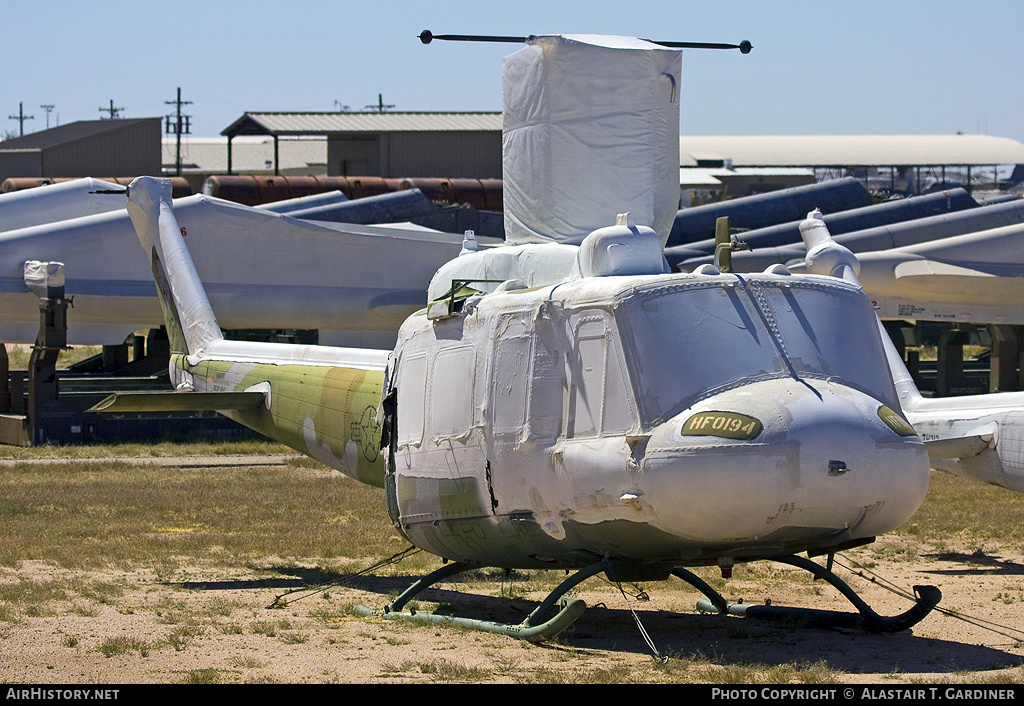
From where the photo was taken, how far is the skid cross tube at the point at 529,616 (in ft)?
24.6

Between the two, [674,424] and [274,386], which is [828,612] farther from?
[274,386]

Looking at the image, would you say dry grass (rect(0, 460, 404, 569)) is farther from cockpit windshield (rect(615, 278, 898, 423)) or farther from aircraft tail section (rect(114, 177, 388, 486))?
cockpit windshield (rect(615, 278, 898, 423))

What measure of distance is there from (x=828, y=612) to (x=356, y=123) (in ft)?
169

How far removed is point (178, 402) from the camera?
37.9ft

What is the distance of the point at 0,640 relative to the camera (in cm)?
782

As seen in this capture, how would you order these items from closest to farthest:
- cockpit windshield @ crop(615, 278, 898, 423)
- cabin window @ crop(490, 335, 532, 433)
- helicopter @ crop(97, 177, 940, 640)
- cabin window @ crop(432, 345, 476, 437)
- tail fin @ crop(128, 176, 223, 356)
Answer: helicopter @ crop(97, 177, 940, 640), cockpit windshield @ crop(615, 278, 898, 423), cabin window @ crop(490, 335, 532, 433), cabin window @ crop(432, 345, 476, 437), tail fin @ crop(128, 176, 223, 356)

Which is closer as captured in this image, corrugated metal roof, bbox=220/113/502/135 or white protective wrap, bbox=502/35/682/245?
white protective wrap, bbox=502/35/682/245

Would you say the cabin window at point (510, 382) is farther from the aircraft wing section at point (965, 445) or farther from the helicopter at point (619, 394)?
A: the aircraft wing section at point (965, 445)

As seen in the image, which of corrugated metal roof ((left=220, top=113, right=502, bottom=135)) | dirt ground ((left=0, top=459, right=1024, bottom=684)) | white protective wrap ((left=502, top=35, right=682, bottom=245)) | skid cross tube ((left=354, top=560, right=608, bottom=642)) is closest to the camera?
dirt ground ((left=0, top=459, right=1024, bottom=684))

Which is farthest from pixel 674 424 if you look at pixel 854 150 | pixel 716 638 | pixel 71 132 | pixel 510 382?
pixel 854 150

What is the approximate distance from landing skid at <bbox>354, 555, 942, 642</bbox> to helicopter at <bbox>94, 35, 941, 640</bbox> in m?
0.02

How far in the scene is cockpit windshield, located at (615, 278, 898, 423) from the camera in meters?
7.01

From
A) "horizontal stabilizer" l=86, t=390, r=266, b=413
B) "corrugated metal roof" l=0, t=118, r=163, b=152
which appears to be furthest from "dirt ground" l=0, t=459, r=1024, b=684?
"corrugated metal roof" l=0, t=118, r=163, b=152

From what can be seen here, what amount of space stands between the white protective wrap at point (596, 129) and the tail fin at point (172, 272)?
6132 millimetres
